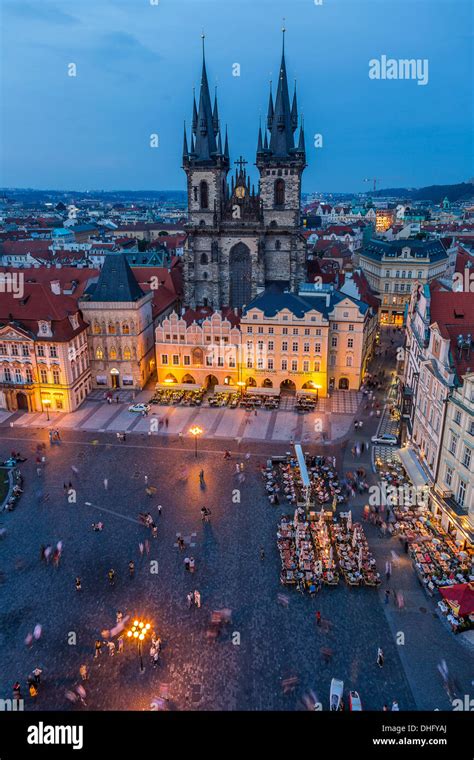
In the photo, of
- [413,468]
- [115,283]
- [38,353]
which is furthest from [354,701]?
[115,283]

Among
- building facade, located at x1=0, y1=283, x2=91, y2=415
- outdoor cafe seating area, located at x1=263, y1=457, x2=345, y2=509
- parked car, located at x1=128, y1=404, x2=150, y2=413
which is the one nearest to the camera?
outdoor cafe seating area, located at x1=263, y1=457, x2=345, y2=509

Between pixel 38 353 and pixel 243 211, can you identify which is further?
pixel 243 211

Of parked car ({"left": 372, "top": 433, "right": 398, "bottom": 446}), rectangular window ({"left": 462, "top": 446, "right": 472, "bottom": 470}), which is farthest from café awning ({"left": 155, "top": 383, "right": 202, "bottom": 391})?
rectangular window ({"left": 462, "top": 446, "right": 472, "bottom": 470})

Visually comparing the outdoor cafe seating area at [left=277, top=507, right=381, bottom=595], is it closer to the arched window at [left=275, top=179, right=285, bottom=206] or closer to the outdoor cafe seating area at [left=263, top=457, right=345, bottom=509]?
the outdoor cafe seating area at [left=263, top=457, right=345, bottom=509]

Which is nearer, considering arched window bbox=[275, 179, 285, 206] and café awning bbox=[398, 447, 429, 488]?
café awning bbox=[398, 447, 429, 488]

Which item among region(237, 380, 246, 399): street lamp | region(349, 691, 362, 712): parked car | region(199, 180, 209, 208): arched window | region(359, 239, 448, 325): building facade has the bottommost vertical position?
region(349, 691, 362, 712): parked car

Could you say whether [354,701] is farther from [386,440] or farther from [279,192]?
[279,192]
